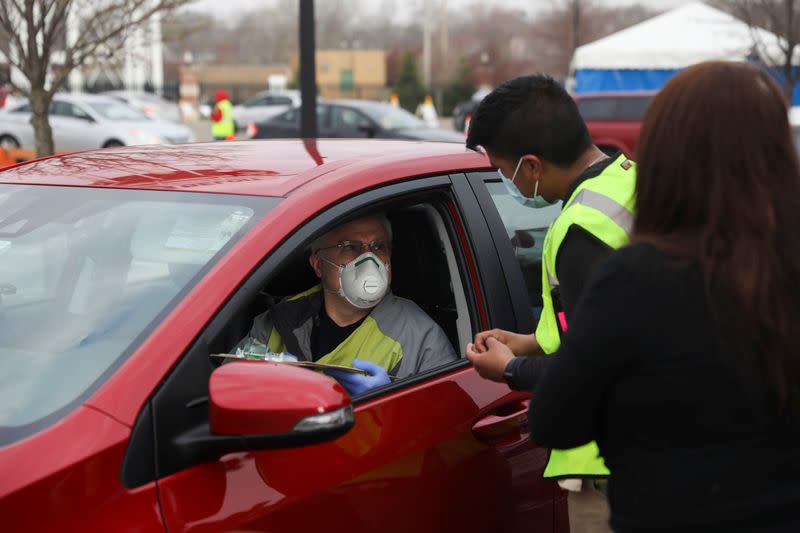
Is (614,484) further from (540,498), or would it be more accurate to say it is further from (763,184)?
(540,498)

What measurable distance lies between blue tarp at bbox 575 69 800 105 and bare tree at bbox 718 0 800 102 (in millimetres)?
2232

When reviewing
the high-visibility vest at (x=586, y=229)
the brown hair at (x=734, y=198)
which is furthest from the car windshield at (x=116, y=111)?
the brown hair at (x=734, y=198)

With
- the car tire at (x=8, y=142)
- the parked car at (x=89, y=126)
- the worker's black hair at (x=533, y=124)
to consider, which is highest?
the worker's black hair at (x=533, y=124)

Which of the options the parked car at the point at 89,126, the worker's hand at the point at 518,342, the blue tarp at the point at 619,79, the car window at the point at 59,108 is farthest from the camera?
the blue tarp at the point at 619,79

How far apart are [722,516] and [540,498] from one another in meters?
1.23

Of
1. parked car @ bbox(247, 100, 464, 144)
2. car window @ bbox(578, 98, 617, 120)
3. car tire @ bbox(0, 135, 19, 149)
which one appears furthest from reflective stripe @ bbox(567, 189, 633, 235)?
car tire @ bbox(0, 135, 19, 149)

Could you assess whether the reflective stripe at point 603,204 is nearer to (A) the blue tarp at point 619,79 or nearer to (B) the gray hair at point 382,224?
(B) the gray hair at point 382,224

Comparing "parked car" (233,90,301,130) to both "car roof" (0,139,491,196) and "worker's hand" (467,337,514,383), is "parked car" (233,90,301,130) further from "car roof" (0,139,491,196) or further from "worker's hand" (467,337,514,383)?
"worker's hand" (467,337,514,383)

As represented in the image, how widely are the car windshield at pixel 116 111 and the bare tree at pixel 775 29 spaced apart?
12.6 m

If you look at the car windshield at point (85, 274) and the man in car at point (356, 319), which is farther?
the man in car at point (356, 319)

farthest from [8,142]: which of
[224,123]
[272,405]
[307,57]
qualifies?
[272,405]

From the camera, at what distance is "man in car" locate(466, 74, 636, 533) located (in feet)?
7.10

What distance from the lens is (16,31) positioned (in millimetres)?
9188

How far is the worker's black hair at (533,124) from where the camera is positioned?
2.45 metres
